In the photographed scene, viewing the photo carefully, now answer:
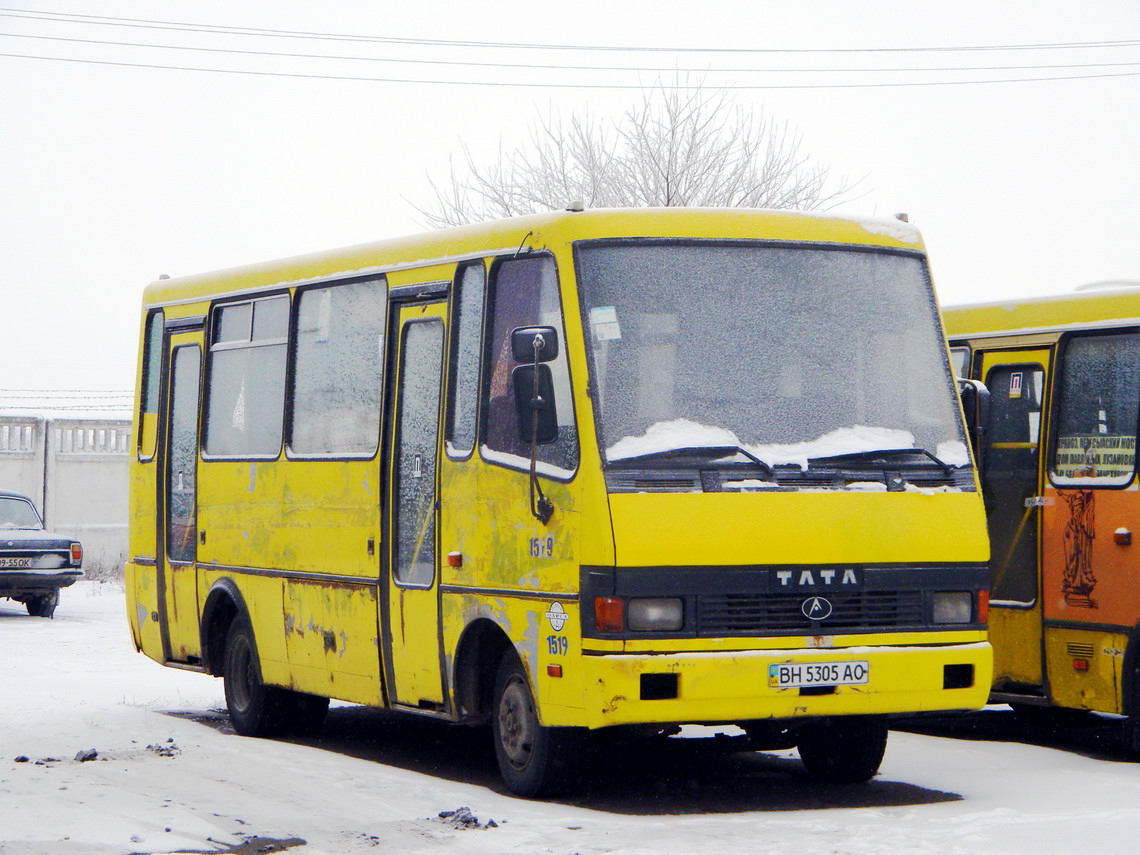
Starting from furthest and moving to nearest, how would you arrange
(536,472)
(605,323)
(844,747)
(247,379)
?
1. (247,379)
2. (844,747)
3. (536,472)
4. (605,323)

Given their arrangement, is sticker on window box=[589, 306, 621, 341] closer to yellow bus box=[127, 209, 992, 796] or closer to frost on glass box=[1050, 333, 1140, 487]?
yellow bus box=[127, 209, 992, 796]

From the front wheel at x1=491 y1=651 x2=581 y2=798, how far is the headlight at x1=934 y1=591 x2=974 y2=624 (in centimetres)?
190

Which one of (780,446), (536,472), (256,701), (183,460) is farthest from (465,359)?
(183,460)

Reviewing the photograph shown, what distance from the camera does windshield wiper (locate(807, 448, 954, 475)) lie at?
9250mm

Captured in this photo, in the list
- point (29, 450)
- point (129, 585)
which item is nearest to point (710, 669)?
point (129, 585)

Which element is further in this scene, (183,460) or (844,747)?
(183,460)

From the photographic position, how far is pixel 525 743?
31.3 ft

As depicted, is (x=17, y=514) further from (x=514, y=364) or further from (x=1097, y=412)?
(x=1097, y=412)

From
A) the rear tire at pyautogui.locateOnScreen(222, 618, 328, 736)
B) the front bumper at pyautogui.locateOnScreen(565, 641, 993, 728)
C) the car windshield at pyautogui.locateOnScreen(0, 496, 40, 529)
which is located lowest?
the rear tire at pyautogui.locateOnScreen(222, 618, 328, 736)

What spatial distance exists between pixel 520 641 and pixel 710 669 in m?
1.12

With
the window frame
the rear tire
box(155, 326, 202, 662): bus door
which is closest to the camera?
the window frame

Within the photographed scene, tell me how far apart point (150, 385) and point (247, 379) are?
1.77m

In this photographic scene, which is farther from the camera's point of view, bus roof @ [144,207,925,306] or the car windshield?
the car windshield

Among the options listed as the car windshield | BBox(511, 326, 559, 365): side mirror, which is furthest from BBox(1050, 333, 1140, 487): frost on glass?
the car windshield
